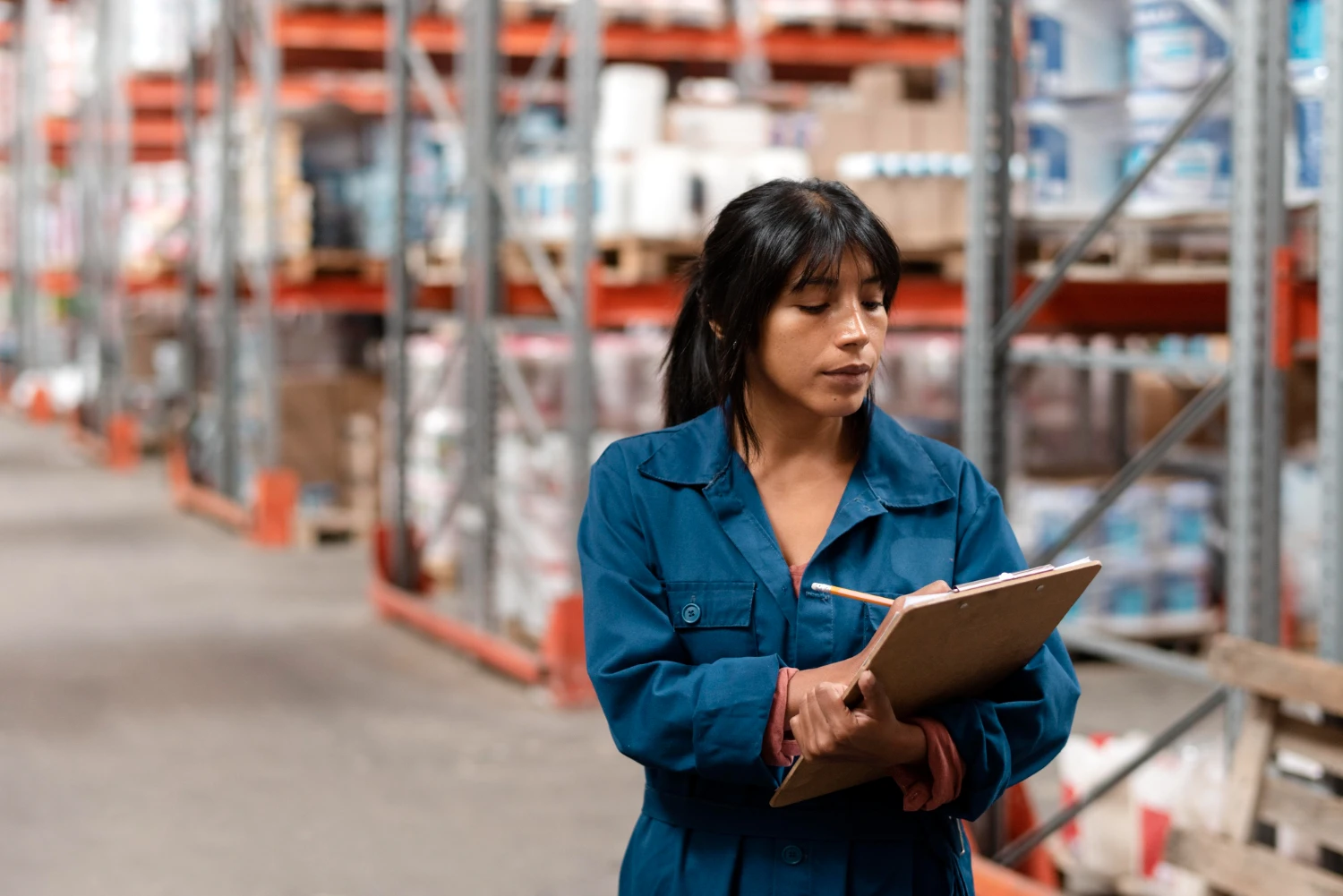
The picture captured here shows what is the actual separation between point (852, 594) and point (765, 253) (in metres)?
0.41

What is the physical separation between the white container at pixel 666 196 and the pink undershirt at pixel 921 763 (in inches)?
196

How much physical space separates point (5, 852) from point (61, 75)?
17.1 metres

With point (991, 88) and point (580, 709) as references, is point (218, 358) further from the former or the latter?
point (991, 88)

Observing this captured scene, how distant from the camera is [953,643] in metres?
1.84

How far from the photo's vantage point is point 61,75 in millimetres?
20297

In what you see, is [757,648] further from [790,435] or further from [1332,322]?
[1332,322]

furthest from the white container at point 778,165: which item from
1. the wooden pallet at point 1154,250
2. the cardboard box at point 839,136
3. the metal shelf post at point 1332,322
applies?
the metal shelf post at point 1332,322

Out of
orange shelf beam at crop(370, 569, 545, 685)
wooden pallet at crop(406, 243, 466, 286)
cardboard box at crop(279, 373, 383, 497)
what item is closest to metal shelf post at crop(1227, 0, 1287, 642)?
orange shelf beam at crop(370, 569, 545, 685)

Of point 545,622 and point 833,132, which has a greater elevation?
point 833,132

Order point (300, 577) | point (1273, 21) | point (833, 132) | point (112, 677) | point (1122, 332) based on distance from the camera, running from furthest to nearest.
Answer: point (300, 577) → point (112, 677) → point (833, 132) → point (1122, 332) → point (1273, 21)

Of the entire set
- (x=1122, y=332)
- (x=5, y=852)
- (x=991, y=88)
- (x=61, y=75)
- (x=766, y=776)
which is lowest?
(x=5, y=852)

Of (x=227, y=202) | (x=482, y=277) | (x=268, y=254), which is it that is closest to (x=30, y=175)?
(x=227, y=202)

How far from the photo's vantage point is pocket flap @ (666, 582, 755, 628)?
201 cm

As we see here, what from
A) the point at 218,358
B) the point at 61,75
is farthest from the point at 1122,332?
the point at 61,75
